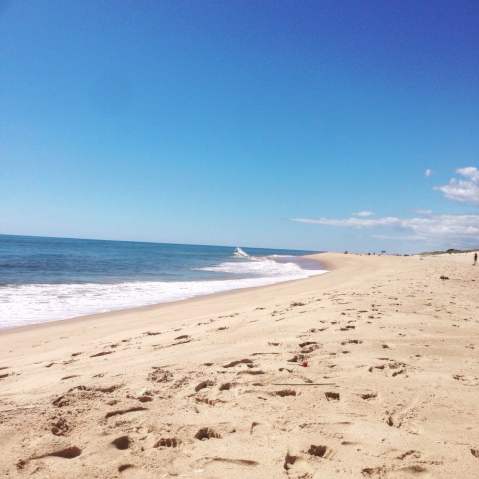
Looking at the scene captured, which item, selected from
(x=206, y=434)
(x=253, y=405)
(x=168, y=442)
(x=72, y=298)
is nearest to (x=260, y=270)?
(x=72, y=298)

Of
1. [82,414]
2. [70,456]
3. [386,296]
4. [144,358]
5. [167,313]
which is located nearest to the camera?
[70,456]

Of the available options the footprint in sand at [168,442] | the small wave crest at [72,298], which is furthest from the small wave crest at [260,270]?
the footprint in sand at [168,442]

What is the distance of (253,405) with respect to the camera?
3.52 meters

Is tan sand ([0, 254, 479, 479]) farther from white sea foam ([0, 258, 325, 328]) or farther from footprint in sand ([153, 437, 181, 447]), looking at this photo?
white sea foam ([0, 258, 325, 328])

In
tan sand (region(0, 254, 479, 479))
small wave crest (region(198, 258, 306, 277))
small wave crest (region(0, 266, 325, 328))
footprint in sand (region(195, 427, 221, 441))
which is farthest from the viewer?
small wave crest (region(198, 258, 306, 277))

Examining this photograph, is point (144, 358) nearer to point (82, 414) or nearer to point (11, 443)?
point (82, 414)

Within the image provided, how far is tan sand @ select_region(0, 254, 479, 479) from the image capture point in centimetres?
263

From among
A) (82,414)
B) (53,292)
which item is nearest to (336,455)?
(82,414)

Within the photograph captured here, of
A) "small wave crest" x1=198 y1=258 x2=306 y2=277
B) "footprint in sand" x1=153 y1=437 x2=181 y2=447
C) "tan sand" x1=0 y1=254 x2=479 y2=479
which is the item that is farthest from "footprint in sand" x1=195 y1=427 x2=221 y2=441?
"small wave crest" x1=198 y1=258 x2=306 y2=277

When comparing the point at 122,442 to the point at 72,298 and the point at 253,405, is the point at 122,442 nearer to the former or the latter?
Answer: the point at 253,405

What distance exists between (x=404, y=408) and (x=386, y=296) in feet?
25.3

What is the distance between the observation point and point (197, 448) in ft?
9.25

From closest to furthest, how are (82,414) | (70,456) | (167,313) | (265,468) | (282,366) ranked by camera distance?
(265,468), (70,456), (82,414), (282,366), (167,313)

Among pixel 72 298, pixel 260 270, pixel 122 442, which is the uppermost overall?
pixel 122 442
